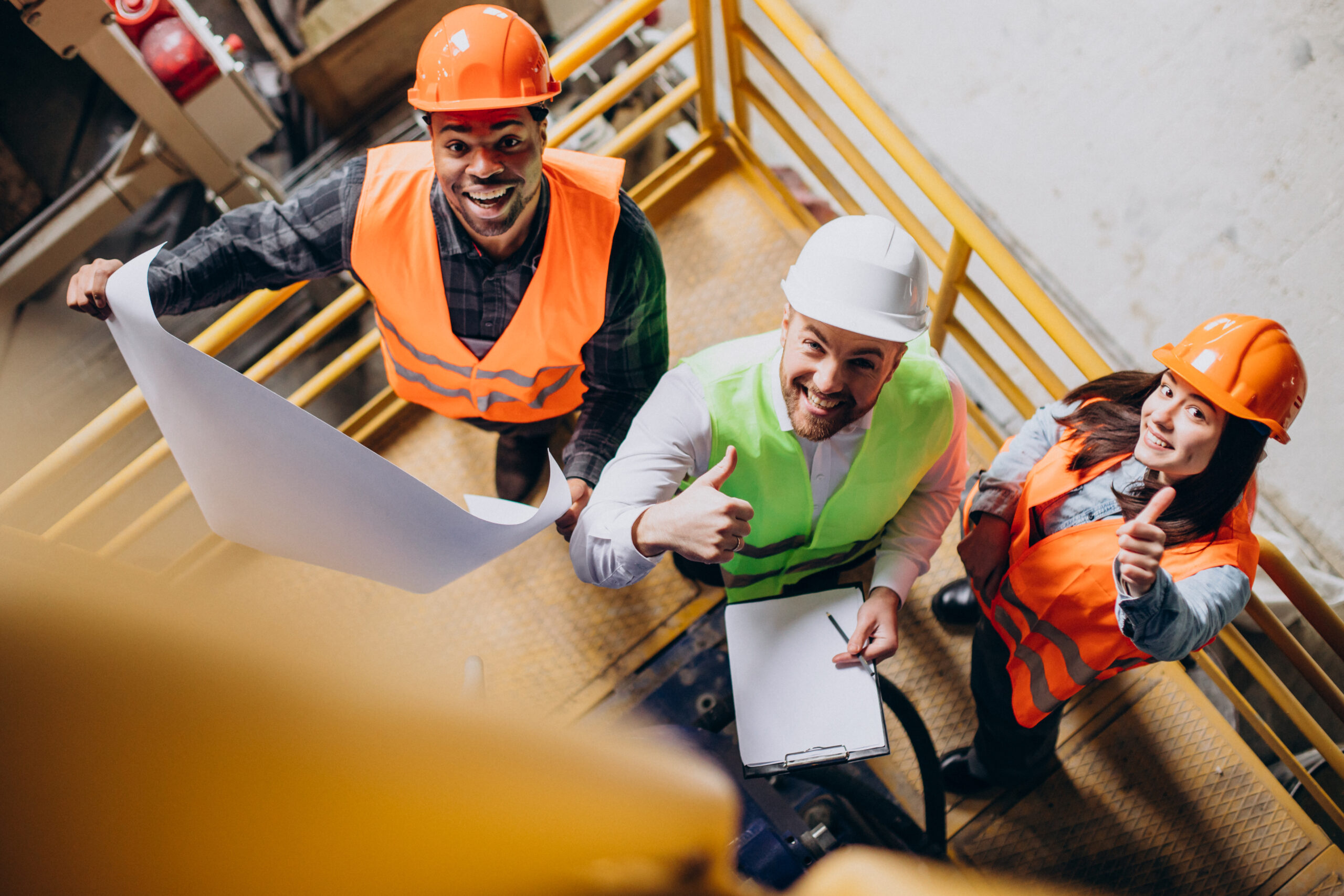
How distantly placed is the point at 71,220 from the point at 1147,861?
4.79 m

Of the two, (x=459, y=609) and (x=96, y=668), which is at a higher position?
(x=96, y=668)

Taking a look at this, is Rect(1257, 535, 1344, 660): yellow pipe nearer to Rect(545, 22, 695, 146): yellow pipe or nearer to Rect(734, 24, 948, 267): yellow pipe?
Rect(734, 24, 948, 267): yellow pipe

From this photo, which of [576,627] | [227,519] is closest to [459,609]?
[576,627]

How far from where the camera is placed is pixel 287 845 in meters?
0.32

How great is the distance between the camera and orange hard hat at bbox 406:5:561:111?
197cm

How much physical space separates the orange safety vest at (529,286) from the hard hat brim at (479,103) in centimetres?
21

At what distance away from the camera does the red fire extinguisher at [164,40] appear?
127 inches

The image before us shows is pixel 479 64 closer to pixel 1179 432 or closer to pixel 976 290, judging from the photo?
pixel 976 290

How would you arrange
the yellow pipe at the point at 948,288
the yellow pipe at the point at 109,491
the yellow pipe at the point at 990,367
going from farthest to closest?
the yellow pipe at the point at 990,367 < the yellow pipe at the point at 948,288 < the yellow pipe at the point at 109,491

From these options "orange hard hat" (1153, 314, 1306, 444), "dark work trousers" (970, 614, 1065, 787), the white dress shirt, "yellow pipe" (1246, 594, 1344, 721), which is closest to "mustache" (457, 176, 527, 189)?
the white dress shirt

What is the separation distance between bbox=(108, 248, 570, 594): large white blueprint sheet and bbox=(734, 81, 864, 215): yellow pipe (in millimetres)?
1870

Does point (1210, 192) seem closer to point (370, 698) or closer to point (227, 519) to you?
point (227, 519)

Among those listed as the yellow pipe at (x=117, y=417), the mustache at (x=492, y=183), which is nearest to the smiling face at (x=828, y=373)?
the mustache at (x=492, y=183)

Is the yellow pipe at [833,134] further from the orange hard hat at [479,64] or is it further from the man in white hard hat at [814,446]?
the orange hard hat at [479,64]
